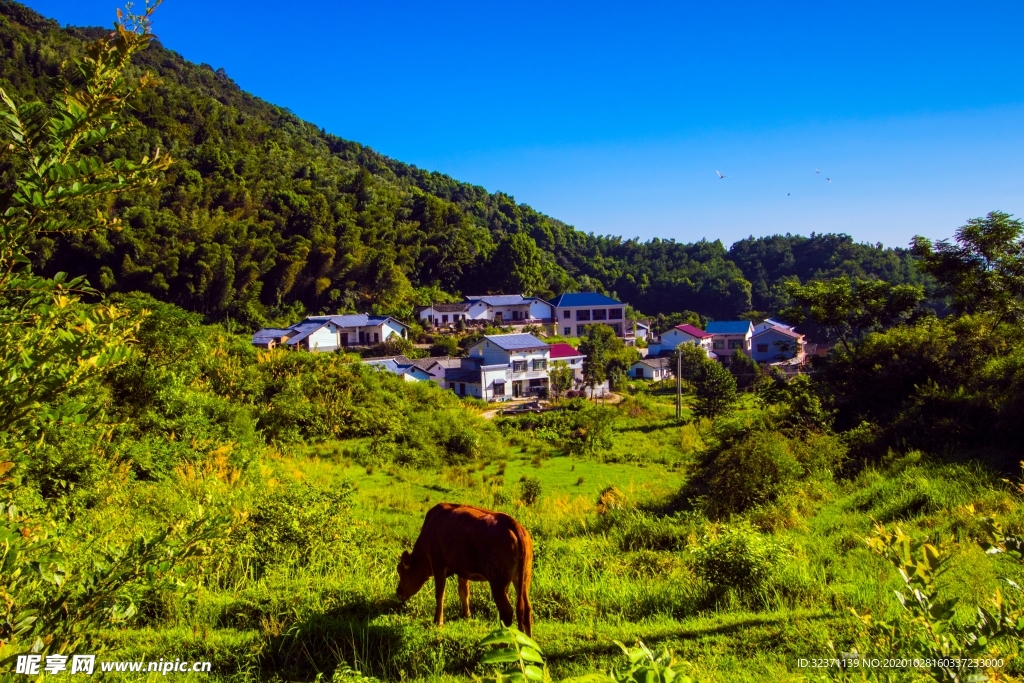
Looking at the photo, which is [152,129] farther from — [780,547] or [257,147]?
[780,547]

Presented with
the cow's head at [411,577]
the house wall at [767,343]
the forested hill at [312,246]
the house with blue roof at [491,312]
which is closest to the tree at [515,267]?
the forested hill at [312,246]

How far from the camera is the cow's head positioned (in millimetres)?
4848

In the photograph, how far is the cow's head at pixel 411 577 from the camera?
4.85 m

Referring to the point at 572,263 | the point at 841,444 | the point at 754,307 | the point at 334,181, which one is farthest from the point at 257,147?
the point at 841,444

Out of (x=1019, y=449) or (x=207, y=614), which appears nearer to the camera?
(x=207, y=614)

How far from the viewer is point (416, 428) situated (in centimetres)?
1731

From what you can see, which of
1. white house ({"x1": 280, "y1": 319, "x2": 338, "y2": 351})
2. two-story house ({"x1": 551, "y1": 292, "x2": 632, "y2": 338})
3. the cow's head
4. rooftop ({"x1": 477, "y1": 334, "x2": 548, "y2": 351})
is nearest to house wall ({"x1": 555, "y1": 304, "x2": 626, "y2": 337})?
two-story house ({"x1": 551, "y1": 292, "x2": 632, "y2": 338})

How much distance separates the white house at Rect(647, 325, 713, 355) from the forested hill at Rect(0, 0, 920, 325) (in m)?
12.2

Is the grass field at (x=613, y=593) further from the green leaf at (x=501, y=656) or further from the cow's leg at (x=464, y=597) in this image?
the green leaf at (x=501, y=656)

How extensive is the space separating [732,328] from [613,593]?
4342 centimetres

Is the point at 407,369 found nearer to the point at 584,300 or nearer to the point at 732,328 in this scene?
the point at 584,300

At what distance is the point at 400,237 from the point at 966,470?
44.5 m

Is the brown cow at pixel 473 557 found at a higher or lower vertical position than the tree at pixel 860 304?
lower

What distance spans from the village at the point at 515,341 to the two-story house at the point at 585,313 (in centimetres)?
7
